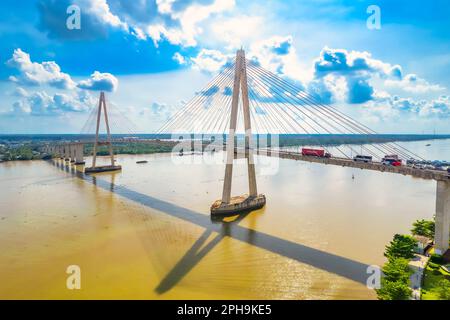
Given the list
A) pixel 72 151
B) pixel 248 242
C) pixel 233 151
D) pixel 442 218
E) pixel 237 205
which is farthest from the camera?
pixel 72 151

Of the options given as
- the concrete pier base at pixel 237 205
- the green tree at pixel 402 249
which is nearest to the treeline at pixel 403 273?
the green tree at pixel 402 249

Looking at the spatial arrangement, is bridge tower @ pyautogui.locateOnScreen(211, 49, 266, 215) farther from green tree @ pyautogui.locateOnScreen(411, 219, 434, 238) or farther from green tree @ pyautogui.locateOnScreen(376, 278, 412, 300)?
green tree @ pyautogui.locateOnScreen(376, 278, 412, 300)

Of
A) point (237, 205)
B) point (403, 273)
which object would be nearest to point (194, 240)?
point (237, 205)

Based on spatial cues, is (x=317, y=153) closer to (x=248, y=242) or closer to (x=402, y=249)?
(x=248, y=242)

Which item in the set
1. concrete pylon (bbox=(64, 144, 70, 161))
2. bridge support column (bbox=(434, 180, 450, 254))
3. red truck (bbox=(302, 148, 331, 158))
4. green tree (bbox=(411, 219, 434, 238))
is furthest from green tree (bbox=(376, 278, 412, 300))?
concrete pylon (bbox=(64, 144, 70, 161))
